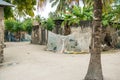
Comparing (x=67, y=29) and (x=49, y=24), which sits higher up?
(x=49, y=24)

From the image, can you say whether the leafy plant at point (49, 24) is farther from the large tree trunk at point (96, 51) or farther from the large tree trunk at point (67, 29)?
the large tree trunk at point (96, 51)

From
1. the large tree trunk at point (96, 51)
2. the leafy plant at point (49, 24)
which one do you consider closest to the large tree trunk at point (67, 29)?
the leafy plant at point (49, 24)

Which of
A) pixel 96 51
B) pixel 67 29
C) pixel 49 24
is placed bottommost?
pixel 96 51

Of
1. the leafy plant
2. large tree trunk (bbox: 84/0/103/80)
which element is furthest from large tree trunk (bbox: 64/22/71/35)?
large tree trunk (bbox: 84/0/103/80)

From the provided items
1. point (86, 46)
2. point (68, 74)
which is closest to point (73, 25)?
point (86, 46)

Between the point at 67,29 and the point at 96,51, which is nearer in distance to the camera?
the point at 96,51

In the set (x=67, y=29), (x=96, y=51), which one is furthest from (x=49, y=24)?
(x=96, y=51)

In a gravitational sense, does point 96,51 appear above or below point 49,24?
below

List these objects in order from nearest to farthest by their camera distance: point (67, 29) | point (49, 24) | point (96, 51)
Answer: point (96, 51) → point (67, 29) → point (49, 24)

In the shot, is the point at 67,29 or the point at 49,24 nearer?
the point at 67,29

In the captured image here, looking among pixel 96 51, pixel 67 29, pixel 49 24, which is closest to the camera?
pixel 96 51

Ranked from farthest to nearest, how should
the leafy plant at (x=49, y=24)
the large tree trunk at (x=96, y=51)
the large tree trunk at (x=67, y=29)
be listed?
1. the leafy plant at (x=49, y=24)
2. the large tree trunk at (x=67, y=29)
3. the large tree trunk at (x=96, y=51)

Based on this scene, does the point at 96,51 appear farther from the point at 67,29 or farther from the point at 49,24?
the point at 49,24

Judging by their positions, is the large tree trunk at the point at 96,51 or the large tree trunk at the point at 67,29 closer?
the large tree trunk at the point at 96,51
